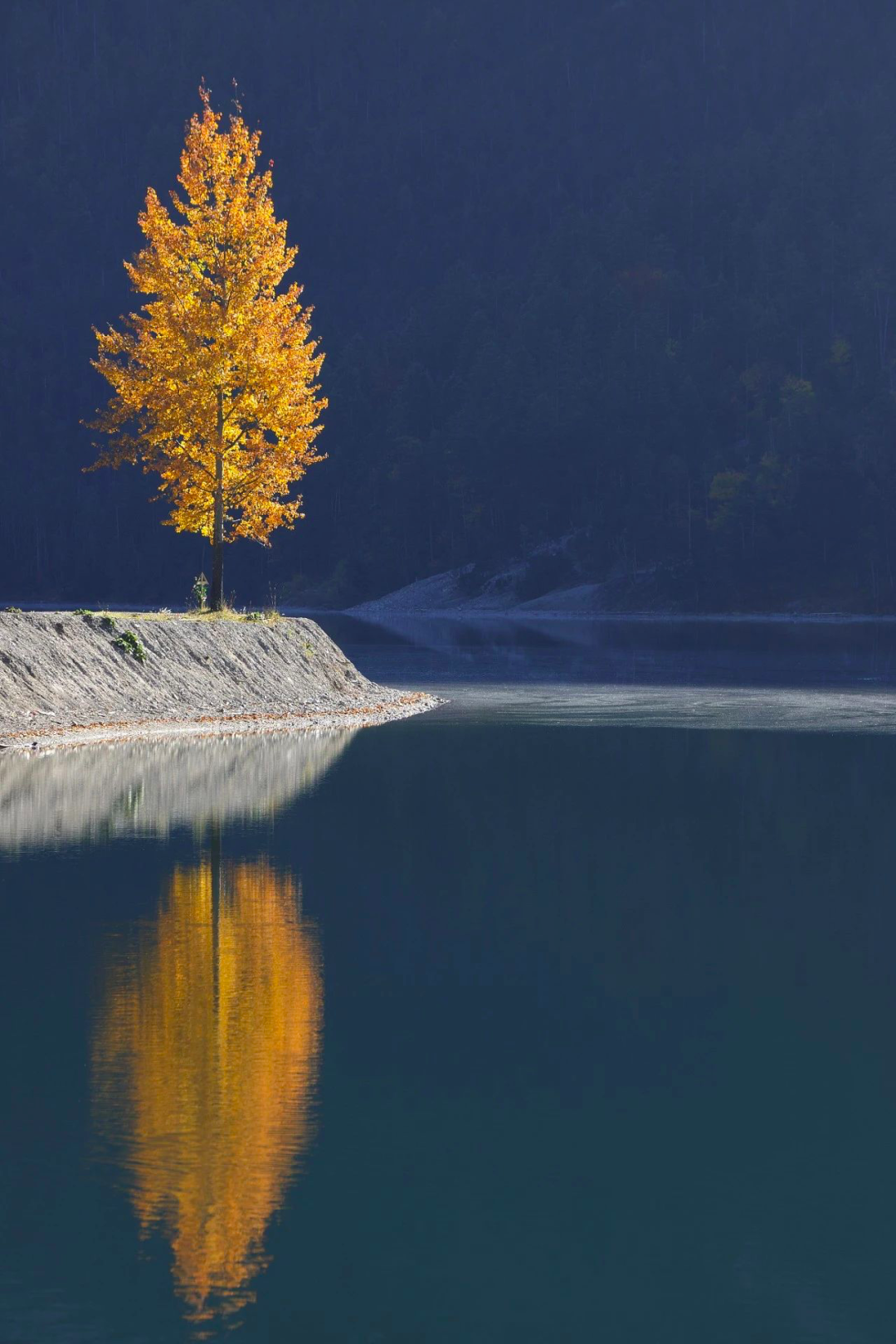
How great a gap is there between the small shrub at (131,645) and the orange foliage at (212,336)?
6.45 m

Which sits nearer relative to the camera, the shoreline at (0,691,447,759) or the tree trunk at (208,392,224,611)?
the shoreline at (0,691,447,759)

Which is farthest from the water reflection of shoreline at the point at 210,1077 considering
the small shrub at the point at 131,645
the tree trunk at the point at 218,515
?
the tree trunk at the point at 218,515

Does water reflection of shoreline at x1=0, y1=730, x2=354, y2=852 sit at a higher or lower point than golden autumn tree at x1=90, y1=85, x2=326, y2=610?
lower

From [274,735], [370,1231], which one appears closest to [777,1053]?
[370,1231]

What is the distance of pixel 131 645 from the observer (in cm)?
3975

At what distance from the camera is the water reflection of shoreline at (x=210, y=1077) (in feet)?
29.6

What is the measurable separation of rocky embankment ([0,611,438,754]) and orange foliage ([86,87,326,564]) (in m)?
3.65

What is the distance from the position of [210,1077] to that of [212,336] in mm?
36142

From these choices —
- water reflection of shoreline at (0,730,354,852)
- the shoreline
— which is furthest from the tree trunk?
water reflection of shoreline at (0,730,354,852)

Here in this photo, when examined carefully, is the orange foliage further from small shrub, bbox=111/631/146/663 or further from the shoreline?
small shrub, bbox=111/631/146/663

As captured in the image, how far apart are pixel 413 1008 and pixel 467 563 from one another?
527ft

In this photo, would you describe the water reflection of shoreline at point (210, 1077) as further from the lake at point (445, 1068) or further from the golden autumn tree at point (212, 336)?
the golden autumn tree at point (212, 336)

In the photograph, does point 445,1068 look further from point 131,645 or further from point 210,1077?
point 131,645

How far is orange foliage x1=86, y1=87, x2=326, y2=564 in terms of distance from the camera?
44812 mm
